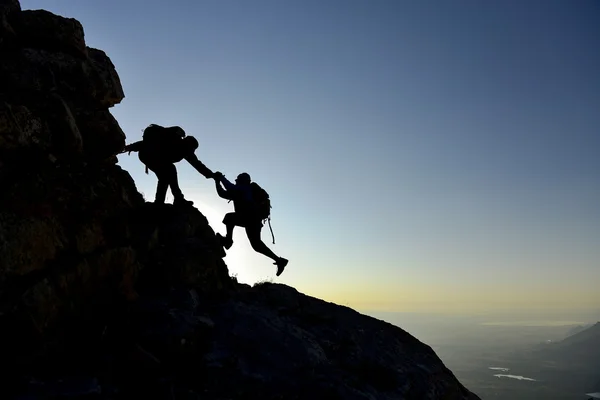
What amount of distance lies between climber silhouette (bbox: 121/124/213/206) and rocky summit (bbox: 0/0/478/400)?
87 cm

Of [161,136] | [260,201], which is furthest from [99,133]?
[260,201]

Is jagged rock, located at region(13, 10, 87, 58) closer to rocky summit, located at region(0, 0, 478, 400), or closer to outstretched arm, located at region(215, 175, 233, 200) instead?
rocky summit, located at region(0, 0, 478, 400)

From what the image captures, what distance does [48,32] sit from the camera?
49.6 ft

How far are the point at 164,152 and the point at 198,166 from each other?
1.36 meters

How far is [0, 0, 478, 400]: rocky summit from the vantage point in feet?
30.7

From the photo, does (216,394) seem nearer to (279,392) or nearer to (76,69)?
(279,392)

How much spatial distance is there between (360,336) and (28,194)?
11.2 metres

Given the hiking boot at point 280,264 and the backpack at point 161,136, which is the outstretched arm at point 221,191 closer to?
the backpack at point 161,136

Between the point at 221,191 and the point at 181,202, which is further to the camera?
the point at 181,202

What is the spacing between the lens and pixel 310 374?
11273mm

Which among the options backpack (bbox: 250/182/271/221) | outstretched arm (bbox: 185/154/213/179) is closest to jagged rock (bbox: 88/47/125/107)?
outstretched arm (bbox: 185/154/213/179)

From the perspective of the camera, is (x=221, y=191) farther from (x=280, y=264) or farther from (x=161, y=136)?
→ (x=280, y=264)

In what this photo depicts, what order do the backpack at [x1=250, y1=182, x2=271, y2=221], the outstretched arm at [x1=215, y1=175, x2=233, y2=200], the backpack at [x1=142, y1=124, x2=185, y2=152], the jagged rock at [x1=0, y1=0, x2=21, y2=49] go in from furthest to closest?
the backpack at [x1=250, y1=182, x2=271, y2=221]
the outstretched arm at [x1=215, y1=175, x2=233, y2=200]
the backpack at [x1=142, y1=124, x2=185, y2=152]
the jagged rock at [x1=0, y1=0, x2=21, y2=49]

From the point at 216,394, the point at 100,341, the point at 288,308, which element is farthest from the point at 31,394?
the point at 288,308
